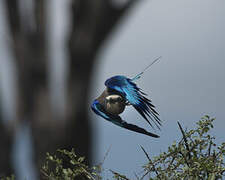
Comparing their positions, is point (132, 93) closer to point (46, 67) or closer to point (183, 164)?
point (183, 164)

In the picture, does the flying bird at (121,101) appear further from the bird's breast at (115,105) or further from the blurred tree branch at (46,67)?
the blurred tree branch at (46,67)

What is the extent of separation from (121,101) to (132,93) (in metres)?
0.04

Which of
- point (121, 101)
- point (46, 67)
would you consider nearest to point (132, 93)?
point (121, 101)

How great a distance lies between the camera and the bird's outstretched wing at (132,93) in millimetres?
1554

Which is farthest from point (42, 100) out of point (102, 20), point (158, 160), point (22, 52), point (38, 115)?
point (158, 160)

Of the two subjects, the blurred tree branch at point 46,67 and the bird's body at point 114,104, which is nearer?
the bird's body at point 114,104

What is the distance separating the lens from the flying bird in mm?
1567

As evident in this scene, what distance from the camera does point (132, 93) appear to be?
5.38 feet

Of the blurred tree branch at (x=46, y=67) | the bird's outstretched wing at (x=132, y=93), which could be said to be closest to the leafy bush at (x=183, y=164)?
the bird's outstretched wing at (x=132, y=93)

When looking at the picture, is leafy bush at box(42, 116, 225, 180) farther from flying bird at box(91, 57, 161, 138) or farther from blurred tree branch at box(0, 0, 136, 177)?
blurred tree branch at box(0, 0, 136, 177)

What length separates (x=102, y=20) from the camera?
5176 millimetres

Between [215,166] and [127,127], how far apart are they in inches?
17.4

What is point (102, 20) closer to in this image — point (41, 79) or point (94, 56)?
point (94, 56)

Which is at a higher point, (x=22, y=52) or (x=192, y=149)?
(x=192, y=149)
